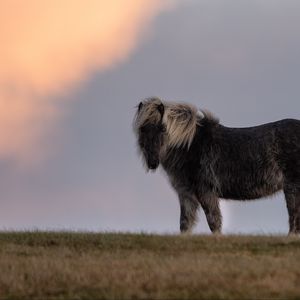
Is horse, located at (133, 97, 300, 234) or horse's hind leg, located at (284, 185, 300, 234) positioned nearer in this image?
horse's hind leg, located at (284, 185, 300, 234)

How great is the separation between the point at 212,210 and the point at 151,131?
87.0 inches

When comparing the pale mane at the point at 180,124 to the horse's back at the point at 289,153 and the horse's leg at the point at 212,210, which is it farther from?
the horse's back at the point at 289,153

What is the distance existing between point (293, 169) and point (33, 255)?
5.98m

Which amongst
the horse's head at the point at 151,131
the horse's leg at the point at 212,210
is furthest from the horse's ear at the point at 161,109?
the horse's leg at the point at 212,210

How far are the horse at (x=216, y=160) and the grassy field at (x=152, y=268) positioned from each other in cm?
129

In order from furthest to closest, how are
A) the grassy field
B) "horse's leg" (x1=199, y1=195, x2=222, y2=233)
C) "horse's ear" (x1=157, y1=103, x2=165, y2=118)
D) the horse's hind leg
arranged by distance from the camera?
"horse's ear" (x1=157, y1=103, x2=165, y2=118)
"horse's leg" (x1=199, y1=195, x2=222, y2=233)
the horse's hind leg
the grassy field

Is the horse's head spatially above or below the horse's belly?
above

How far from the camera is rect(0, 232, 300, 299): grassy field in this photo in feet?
38.9

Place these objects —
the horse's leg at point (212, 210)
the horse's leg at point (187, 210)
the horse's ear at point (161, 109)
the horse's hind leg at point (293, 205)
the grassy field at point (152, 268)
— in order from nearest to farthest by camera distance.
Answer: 1. the grassy field at point (152, 268)
2. the horse's hind leg at point (293, 205)
3. the horse's leg at point (212, 210)
4. the horse's leg at point (187, 210)
5. the horse's ear at point (161, 109)

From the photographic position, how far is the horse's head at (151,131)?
17.5 meters

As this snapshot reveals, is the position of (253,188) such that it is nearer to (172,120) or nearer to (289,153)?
(289,153)

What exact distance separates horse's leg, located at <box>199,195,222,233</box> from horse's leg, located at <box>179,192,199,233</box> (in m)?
0.24

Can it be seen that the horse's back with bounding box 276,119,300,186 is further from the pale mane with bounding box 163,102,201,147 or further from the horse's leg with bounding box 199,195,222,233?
the pale mane with bounding box 163,102,201,147

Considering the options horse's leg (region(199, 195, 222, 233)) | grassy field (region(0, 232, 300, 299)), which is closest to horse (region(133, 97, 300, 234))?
horse's leg (region(199, 195, 222, 233))
